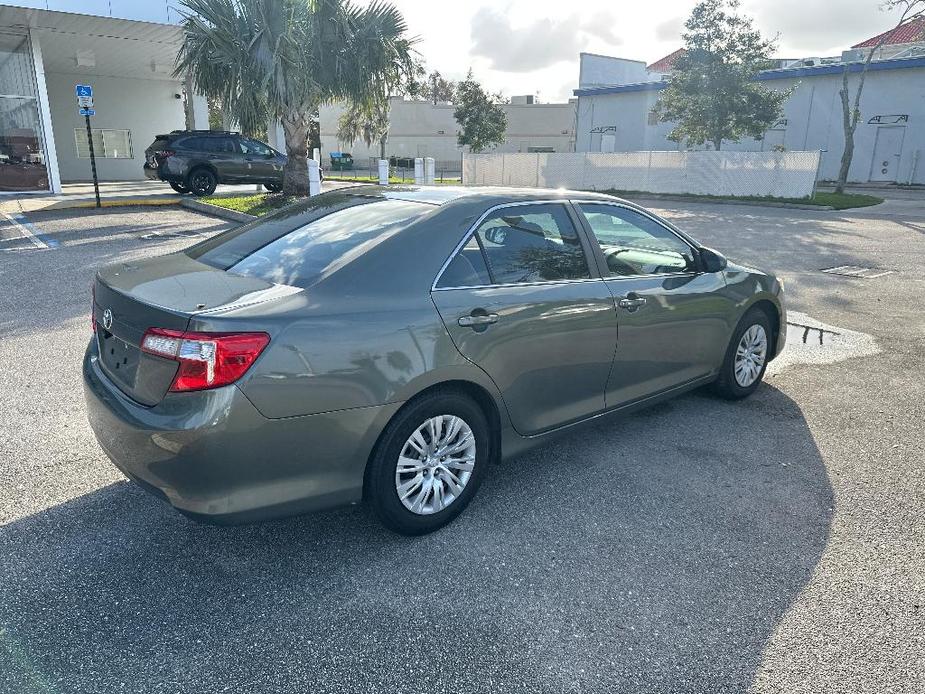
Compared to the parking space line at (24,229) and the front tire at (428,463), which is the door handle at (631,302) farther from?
the parking space line at (24,229)

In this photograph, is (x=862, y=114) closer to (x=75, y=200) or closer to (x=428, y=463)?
(x=75, y=200)

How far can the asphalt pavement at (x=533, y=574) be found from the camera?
94.6 inches

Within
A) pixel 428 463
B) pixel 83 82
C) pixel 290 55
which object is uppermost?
pixel 83 82

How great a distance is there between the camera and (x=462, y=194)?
3605 mm

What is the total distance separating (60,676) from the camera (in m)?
2.31

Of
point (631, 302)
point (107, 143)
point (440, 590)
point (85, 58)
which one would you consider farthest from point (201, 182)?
point (440, 590)

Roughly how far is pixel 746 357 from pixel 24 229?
45.1 ft

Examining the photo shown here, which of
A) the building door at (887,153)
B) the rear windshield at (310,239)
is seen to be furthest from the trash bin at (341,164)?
the rear windshield at (310,239)

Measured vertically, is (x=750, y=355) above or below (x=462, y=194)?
below

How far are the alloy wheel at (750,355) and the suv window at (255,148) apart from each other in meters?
18.0

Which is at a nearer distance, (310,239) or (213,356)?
(213,356)

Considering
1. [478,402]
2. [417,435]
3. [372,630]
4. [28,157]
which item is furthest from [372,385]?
[28,157]

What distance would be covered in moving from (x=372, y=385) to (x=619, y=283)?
1.78 metres

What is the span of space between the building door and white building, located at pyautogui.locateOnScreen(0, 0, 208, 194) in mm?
31015
